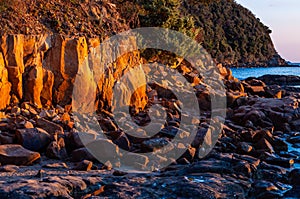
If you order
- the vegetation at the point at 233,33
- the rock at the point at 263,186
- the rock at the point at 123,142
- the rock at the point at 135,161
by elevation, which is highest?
the vegetation at the point at 233,33

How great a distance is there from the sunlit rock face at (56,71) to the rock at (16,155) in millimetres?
3038

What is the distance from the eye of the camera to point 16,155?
10133mm

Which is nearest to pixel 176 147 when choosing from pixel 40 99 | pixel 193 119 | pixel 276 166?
pixel 276 166

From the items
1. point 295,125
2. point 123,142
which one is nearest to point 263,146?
point 123,142

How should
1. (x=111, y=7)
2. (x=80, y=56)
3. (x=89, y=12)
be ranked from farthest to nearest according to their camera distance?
(x=111, y=7) < (x=89, y=12) < (x=80, y=56)

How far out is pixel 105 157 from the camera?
35.6 ft

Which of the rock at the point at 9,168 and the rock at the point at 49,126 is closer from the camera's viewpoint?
the rock at the point at 9,168

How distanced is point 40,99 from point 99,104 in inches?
87.8

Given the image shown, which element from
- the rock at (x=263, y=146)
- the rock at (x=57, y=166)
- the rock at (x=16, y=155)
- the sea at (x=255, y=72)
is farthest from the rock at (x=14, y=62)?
the sea at (x=255, y=72)

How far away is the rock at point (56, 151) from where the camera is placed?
424 inches

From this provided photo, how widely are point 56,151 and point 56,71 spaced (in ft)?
15.4

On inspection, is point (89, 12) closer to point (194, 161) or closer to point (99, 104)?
point (99, 104)

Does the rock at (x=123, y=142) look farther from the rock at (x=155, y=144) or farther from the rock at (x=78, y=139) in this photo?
the rock at (x=78, y=139)

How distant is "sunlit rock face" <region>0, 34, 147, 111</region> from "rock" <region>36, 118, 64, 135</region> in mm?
1663
